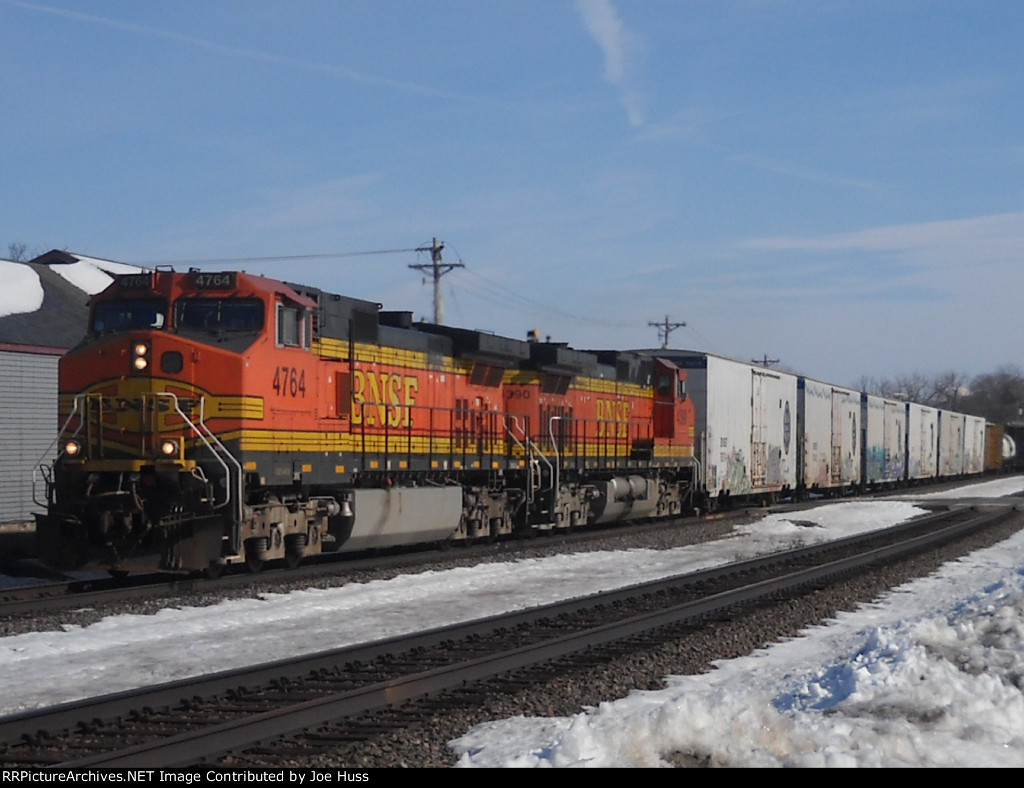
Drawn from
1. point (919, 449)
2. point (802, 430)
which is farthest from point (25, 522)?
point (919, 449)

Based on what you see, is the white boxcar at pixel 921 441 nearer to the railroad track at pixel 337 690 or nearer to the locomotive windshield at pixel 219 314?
the railroad track at pixel 337 690

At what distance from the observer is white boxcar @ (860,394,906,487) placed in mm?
45875

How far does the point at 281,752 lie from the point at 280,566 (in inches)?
411

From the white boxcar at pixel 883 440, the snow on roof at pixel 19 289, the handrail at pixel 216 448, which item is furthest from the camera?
the white boxcar at pixel 883 440

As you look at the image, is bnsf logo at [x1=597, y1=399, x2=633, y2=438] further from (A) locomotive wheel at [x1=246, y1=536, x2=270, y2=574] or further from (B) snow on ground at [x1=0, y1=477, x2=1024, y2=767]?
(A) locomotive wheel at [x1=246, y1=536, x2=270, y2=574]

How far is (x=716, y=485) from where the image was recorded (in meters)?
30.3

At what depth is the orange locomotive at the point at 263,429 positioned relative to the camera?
1331cm

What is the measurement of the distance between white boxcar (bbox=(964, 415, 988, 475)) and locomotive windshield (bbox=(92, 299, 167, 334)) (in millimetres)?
61290

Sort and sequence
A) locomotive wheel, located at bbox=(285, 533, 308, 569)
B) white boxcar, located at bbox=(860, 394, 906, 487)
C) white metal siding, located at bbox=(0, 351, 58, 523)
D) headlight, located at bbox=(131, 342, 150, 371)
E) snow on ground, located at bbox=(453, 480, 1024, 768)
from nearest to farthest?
1. snow on ground, located at bbox=(453, 480, 1024, 768)
2. headlight, located at bbox=(131, 342, 150, 371)
3. locomotive wheel, located at bbox=(285, 533, 308, 569)
4. white metal siding, located at bbox=(0, 351, 58, 523)
5. white boxcar, located at bbox=(860, 394, 906, 487)

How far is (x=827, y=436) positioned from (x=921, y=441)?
1794 centimetres

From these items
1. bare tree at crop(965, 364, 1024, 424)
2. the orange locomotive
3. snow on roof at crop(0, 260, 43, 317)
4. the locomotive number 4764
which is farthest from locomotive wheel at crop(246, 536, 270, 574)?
bare tree at crop(965, 364, 1024, 424)

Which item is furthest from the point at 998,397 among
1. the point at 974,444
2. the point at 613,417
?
the point at 613,417

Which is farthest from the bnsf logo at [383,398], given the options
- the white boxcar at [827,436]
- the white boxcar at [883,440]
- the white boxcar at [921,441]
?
the white boxcar at [921,441]

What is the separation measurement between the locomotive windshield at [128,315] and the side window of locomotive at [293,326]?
4.50 feet
